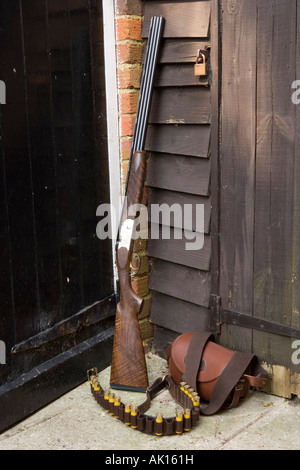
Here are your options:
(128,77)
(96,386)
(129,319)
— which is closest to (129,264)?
(129,319)

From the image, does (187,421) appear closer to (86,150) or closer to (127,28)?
(86,150)

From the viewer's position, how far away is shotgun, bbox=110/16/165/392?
3.40m

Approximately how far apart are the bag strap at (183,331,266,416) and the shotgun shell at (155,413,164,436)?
30cm

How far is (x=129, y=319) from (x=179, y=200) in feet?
2.53

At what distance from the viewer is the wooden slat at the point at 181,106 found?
339 cm

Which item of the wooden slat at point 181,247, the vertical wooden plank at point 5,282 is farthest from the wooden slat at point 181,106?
the vertical wooden plank at point 5,282

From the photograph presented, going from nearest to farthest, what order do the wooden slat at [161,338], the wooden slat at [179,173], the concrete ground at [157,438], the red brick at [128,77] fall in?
1. the concrete ground at [157,438]
2. the wooden slat at [179,173]
3. the red brick at [128,77]
4. the wooden slat at [161,338]

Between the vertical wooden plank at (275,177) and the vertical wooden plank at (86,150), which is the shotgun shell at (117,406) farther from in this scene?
the vertical wooden plank at (275,177)

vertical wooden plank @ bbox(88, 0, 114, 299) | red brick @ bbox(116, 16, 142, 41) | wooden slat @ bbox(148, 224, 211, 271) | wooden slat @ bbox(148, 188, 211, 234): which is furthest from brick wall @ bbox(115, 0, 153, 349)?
wooden slat @ bbox(148, 224, 211, 271)

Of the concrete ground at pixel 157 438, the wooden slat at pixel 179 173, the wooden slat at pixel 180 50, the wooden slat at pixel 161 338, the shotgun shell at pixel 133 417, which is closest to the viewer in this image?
the concrete ground at pixel 157 438

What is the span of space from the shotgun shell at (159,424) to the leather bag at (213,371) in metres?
0.30

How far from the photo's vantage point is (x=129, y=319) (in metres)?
3.40

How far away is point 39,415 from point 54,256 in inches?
34.3

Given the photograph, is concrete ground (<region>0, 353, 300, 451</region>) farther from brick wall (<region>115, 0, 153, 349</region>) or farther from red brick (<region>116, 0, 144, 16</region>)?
red brick (<region>116, 0, 144, 16</region>)
